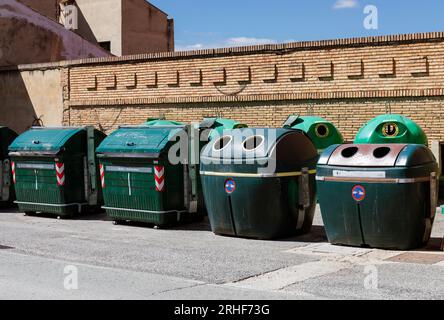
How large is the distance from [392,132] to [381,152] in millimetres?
3804

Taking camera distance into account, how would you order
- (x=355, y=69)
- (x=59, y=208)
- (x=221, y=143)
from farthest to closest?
(x=355, y=69)
(x=59, y=208)
(x=221, y=143)

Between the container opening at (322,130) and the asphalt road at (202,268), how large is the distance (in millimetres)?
2741

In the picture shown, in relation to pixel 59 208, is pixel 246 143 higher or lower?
higher

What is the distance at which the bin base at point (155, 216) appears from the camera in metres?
11.8

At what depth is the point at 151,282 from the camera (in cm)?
751

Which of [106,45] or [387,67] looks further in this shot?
[106,45]

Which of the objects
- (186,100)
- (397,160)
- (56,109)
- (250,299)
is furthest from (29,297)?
(56,109)

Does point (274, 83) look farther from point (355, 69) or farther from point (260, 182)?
point (260, 182)

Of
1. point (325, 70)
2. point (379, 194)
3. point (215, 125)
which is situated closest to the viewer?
point (379, 194)

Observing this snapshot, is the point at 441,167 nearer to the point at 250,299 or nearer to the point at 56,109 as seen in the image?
the point at 250,299

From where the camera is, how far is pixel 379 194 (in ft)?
29.5

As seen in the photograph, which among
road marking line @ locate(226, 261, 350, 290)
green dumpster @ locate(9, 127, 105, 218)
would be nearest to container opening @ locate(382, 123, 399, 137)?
road marking line @ locate(226, 261, 350, 290)

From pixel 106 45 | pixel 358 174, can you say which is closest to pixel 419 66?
pixel 358 174

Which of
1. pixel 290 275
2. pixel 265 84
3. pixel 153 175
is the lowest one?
pixel 290 275
